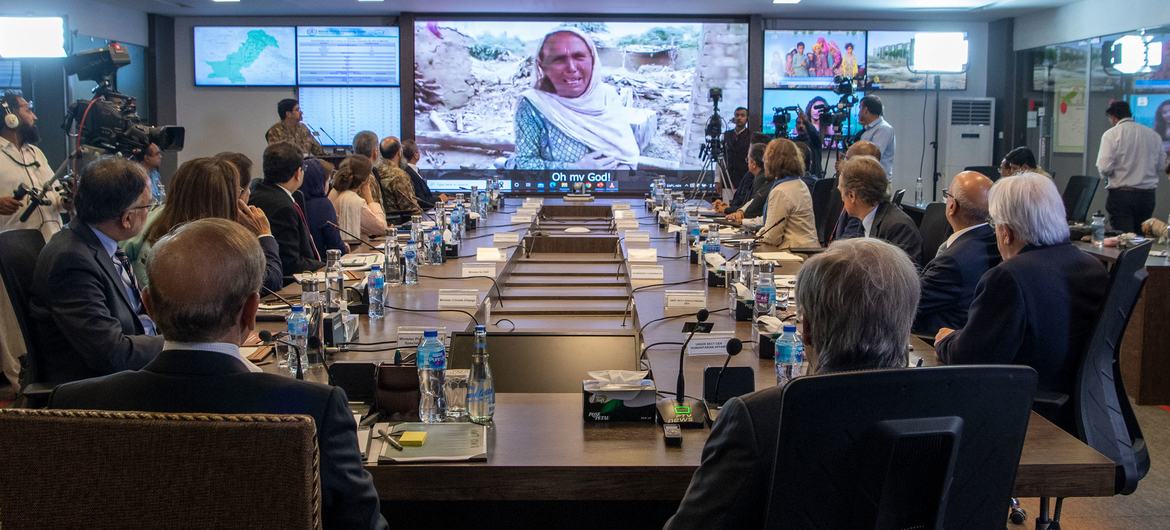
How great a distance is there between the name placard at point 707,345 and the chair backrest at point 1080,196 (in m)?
5.42

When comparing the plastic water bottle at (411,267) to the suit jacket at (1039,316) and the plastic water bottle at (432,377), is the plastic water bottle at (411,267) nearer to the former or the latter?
the plastic water bottle at (432,377)

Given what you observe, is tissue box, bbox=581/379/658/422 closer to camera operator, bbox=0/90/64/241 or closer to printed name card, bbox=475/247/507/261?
printed name card, bbox=475/247/507/261

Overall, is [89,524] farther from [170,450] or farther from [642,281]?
[642,281]

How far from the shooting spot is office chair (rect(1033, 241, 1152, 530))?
2545 mm

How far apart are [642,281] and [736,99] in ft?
26.7

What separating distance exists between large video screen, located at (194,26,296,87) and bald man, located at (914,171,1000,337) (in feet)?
32.4

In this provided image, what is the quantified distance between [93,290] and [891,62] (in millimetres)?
10722

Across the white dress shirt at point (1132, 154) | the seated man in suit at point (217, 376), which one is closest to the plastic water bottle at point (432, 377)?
the seated man in suit at point (217, 376)

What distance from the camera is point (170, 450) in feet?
3.91

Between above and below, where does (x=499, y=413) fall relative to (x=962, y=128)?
below

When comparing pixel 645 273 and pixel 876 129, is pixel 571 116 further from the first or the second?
pixel 645 273

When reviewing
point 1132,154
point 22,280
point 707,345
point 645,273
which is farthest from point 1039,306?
point 1132,154

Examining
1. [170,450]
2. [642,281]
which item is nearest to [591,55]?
[642,281]

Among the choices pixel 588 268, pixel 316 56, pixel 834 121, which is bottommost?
pixel 588 268
